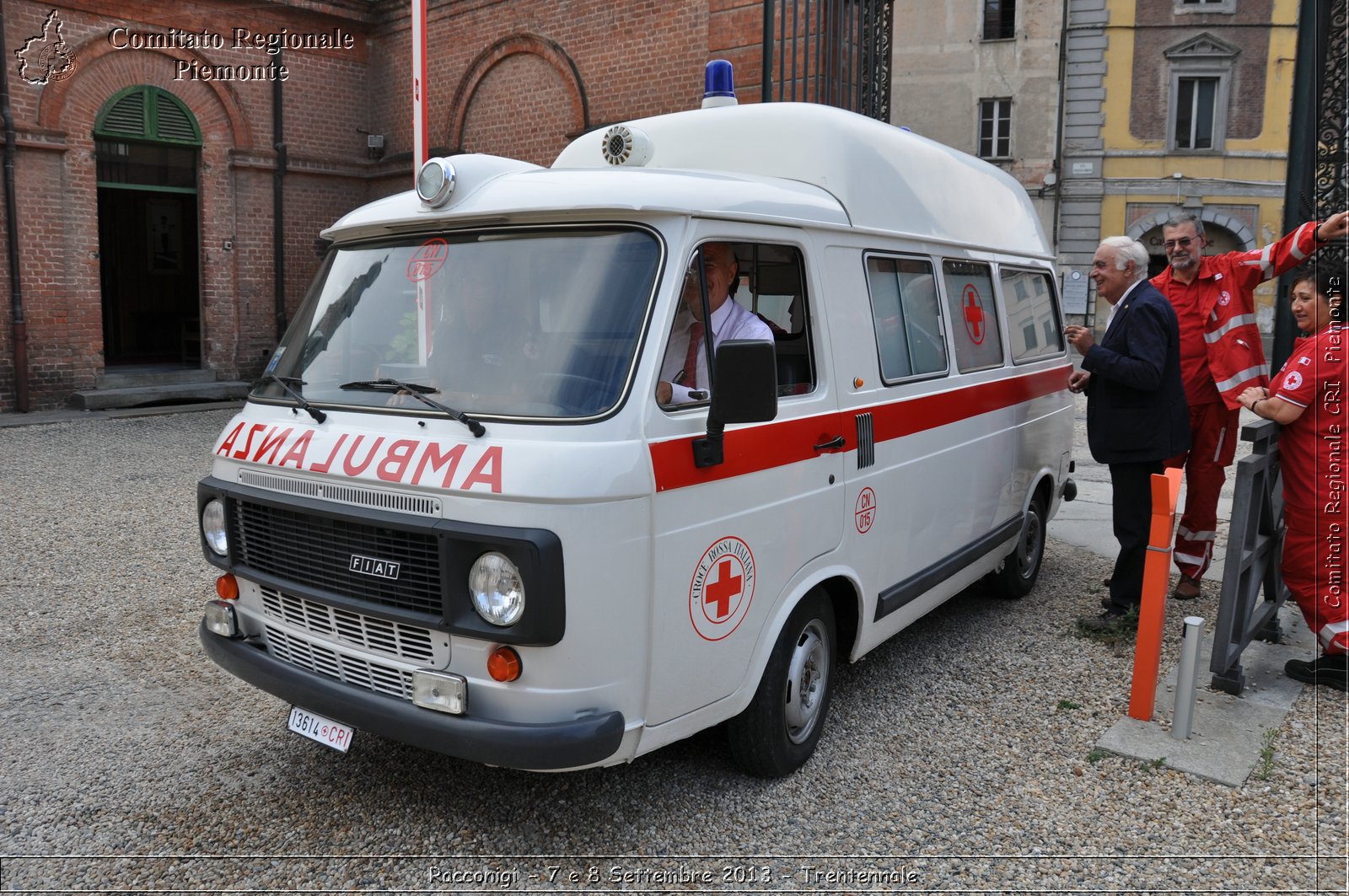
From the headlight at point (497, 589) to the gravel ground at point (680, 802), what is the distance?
991 millimetres

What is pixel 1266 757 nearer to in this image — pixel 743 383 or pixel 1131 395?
pixel 1131 395

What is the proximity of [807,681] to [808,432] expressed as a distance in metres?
1.09

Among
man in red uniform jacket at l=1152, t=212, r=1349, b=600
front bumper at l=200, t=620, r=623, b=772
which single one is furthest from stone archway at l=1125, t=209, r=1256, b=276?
front bumper at l=200, t=620, r=623, b=772

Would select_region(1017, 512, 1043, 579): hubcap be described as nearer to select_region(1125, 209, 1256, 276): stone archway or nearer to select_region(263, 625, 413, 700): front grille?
select_region(263, 625, 413, 700): front grille

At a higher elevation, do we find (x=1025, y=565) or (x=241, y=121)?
(x=241, y=121)

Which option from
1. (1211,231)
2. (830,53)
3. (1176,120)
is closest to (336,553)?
(830,53)

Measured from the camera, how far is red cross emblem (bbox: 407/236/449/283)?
3.79 meters

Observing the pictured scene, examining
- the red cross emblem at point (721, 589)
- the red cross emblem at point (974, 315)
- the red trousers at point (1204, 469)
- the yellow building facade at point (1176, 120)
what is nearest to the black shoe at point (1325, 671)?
the red trousers at point (1204, 469)

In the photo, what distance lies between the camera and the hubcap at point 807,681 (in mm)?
4070

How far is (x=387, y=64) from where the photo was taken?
17.4 m

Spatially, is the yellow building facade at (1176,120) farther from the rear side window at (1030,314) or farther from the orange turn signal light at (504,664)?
the orange turn signal light at (504,664)

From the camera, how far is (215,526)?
3.96m

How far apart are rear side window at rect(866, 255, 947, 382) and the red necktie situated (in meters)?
1.26

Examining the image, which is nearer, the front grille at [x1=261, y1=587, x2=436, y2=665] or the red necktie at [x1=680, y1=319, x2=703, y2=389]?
the front grille at [x1=261, y1=587, x2=436, y2=665]
